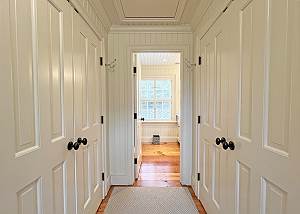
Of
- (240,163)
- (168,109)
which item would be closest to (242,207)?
(240,163)

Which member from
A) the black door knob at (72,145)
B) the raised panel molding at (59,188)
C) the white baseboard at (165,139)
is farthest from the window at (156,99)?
the raised panel molding at (59,188)

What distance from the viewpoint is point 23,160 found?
1.10 metres

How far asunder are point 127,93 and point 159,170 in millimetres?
1631

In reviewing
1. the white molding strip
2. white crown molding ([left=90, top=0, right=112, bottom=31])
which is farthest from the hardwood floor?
white crown molding ([left=90, top=0, right=112, bottom=31])

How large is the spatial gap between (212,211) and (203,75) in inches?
57.6

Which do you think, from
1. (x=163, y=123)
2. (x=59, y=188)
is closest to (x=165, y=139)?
(x=163, y=123)

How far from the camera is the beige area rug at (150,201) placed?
261 centimetres

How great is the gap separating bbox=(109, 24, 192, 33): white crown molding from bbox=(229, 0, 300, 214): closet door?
153 centimetres

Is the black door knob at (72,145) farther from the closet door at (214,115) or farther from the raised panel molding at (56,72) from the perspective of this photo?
the closet door at (214,115)

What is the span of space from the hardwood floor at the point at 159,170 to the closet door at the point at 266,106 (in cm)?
135

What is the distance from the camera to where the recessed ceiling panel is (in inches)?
99.5

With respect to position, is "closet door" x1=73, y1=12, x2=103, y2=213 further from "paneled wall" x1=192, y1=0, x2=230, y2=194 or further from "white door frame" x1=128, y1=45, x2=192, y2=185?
"paneled wall" x1=192, y1=0, x2=230, y2=194

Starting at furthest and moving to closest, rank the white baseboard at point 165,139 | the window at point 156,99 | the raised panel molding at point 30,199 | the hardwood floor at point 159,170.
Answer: the window at point 156,99
the white baseboard at point 165,139
the hardwood floor at point 159,170
the raised panel molding at point 30,199

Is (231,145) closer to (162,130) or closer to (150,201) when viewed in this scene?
(150,201)
